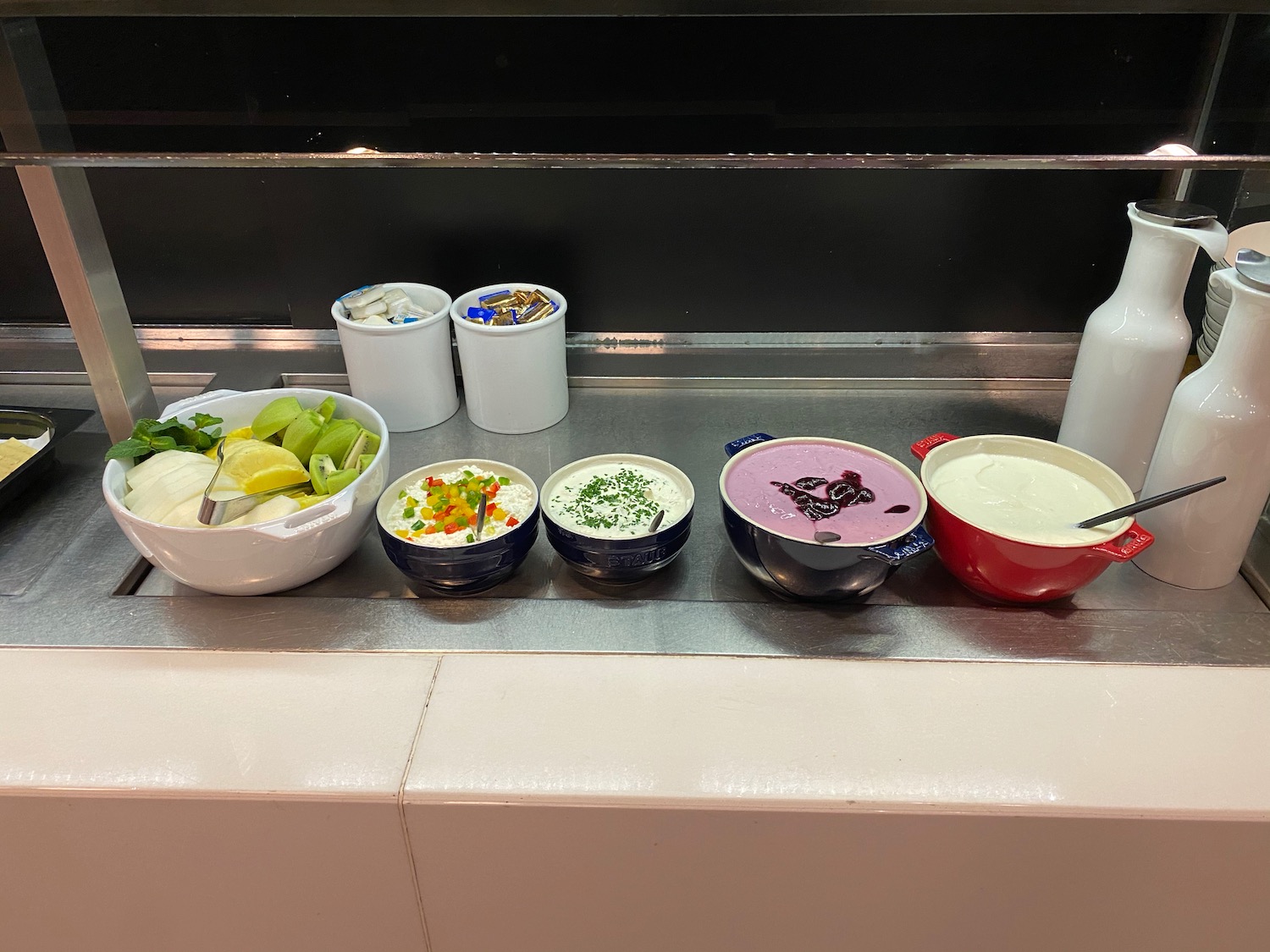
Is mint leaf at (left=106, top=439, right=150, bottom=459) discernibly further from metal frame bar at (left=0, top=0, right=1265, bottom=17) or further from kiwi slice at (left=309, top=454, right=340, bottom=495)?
→ metal frame bar at (left=0, top=0, right=1265, bottom=17)

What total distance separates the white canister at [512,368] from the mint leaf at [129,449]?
14.0 inches

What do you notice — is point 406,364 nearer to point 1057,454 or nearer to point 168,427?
point 168,427

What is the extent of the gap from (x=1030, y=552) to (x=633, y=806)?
395mm

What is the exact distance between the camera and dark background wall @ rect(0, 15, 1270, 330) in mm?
740

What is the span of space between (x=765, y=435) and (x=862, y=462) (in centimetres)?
10

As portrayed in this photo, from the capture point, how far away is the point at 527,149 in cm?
71

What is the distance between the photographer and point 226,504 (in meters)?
0.83

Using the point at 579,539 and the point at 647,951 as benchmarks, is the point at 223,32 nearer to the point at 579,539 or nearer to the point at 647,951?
the point at 579,539

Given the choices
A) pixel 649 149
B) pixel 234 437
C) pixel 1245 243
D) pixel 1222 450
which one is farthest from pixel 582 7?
pixel 1245 243

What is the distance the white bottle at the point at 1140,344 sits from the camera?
33.6 inches

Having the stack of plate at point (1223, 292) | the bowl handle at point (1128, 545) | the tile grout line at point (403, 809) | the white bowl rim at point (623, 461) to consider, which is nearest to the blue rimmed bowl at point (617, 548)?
the white bowl rim at point (623, 461)

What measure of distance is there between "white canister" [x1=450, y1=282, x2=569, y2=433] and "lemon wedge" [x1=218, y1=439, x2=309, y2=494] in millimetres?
269

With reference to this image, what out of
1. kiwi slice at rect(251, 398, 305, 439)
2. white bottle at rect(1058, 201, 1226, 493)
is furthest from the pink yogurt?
kiwi slice at rect(251, 398, 305, 439)

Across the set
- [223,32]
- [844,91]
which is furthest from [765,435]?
[223,32]
